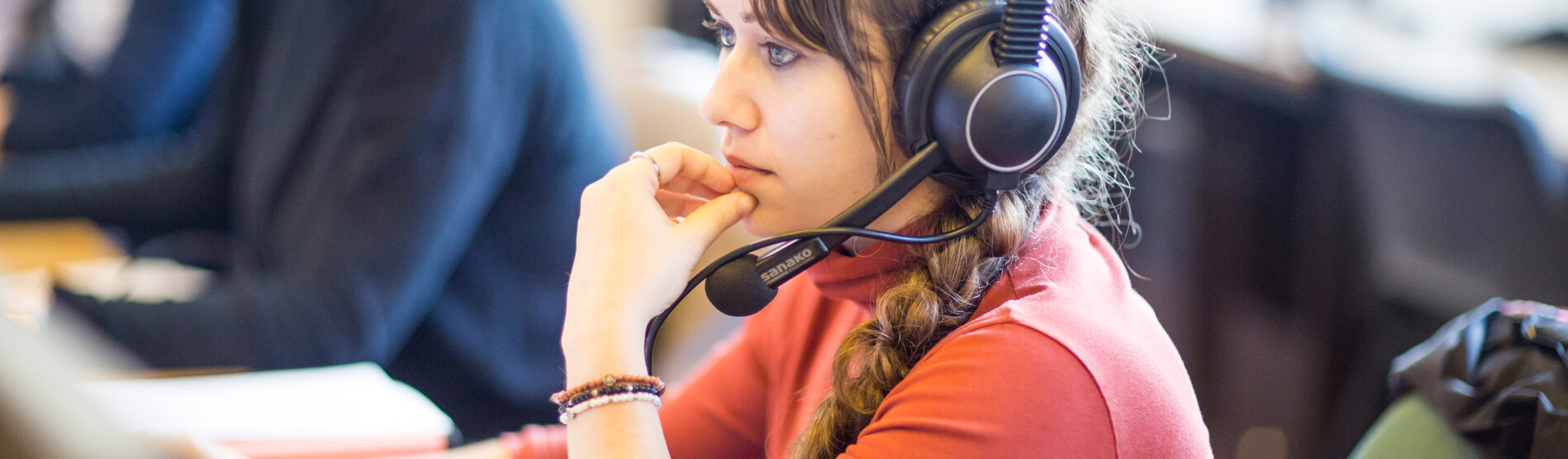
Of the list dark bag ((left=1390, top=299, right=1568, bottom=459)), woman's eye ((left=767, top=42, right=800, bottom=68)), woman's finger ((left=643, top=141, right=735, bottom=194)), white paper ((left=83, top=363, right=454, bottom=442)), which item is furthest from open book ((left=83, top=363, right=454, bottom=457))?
dark bag ((left=1390, top=299, right=1568, bottom=459))

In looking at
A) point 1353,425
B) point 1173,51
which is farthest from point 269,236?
point 1173,51

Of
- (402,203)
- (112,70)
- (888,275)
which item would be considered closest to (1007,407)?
(888,275)

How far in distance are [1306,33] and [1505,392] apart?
1.87m

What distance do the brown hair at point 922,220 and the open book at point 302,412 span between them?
487 millimetres

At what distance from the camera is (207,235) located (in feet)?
4.80

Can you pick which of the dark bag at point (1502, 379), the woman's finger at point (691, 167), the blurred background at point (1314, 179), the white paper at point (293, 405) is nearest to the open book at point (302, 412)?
the white paper at point (293, 405)

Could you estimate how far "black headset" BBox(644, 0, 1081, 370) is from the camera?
0.61 m

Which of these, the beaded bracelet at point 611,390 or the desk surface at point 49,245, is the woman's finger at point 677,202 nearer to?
the beaded bracelet at point 611,390

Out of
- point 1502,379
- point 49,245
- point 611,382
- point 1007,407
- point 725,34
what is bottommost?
point 1502,379

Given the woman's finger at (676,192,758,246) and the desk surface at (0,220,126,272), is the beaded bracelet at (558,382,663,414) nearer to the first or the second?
the woman's finger at (676,192,758,246)

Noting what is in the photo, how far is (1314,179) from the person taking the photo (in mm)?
2068

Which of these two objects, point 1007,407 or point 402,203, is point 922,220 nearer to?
point 1007,407

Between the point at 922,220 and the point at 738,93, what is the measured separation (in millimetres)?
163

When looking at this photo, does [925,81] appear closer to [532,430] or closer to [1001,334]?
[1001,334]
